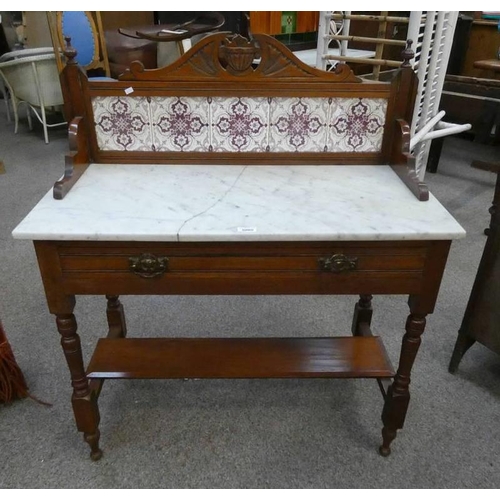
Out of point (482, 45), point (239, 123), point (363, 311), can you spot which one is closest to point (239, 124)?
point (239, 123)

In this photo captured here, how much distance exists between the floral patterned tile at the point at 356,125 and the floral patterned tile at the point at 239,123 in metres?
0.19

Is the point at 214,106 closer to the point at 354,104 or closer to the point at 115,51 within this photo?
the point at 354,104

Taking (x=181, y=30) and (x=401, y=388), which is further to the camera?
(x=181, y=30)

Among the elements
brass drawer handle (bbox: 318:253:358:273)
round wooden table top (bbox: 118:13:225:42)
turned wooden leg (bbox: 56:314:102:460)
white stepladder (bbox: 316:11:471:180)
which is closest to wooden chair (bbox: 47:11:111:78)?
round wooden table top (bbox: 118:13:225:42)

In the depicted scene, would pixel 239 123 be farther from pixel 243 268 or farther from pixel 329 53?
pixel 329 53

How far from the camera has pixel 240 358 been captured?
4.68ft

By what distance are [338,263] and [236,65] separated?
0.58 metres

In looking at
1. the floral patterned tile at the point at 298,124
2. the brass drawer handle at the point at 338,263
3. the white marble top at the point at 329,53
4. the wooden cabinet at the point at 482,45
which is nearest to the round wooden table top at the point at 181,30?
the white marble top at the point at 329,53

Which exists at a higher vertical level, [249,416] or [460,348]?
[460,348]

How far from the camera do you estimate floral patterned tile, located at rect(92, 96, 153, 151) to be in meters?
1.29

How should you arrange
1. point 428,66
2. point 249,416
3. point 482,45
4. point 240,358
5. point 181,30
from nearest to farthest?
point 240,358
point 249,416
point 428,66
point 181,30
point 482,45

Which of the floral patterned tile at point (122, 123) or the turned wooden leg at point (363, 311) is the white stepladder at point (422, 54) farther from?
the floral patterned tile at point (122, 123)

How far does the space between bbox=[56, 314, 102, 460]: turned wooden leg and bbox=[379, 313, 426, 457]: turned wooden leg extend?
2.70ft

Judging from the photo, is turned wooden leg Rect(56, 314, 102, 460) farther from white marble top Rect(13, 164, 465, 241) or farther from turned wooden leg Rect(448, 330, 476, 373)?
turned wooden leg Rect(448, 330, 476, 373)
